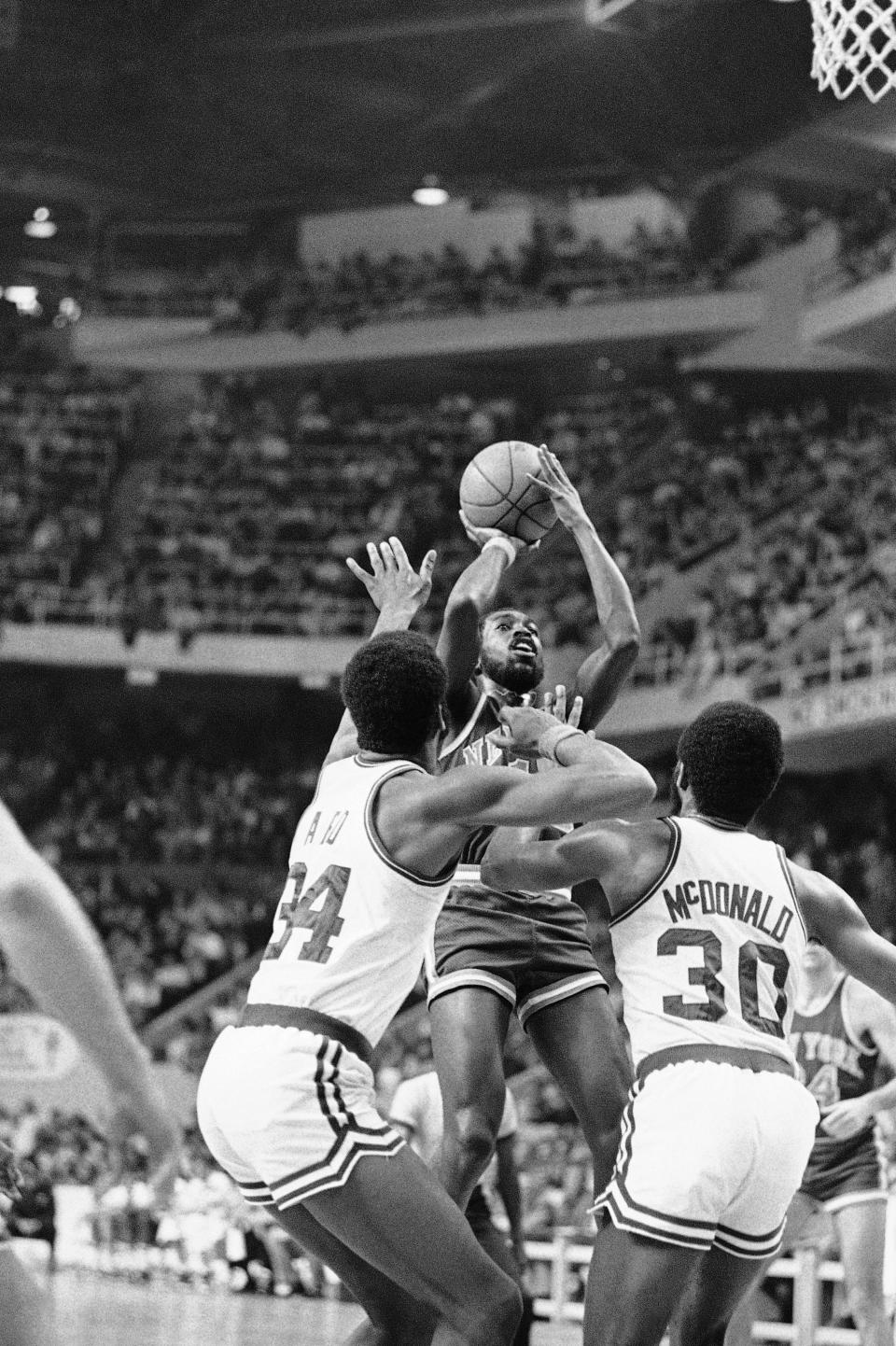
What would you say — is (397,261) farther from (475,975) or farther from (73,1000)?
(73,1000)

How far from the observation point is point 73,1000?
9.08 ft

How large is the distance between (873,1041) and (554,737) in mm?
3975

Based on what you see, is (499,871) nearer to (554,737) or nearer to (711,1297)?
(554,737)

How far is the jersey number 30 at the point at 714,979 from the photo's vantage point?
496 centimetres

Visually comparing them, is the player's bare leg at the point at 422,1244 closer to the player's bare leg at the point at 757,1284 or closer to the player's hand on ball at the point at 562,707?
the player's hand on ball at the point at 562,707

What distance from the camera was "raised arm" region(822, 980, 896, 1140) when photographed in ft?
25.2

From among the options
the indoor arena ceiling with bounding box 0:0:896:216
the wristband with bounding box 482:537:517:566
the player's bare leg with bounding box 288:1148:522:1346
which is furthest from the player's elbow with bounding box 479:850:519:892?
the indoor arena ceiling with bounding box 0:0:896:216

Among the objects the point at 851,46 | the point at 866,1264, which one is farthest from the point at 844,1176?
the point at 851,46

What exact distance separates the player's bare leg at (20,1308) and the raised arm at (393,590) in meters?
2.29

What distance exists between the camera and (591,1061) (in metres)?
5.94

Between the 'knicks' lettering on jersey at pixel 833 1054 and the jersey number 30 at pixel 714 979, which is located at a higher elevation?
the jersey number 30 at pixel 714 979

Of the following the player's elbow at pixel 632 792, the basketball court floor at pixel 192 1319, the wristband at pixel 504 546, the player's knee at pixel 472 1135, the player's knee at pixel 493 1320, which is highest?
the wristband at pixel 504 546

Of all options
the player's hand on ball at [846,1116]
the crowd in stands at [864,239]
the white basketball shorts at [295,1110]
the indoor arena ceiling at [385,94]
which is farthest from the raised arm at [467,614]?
the crowd in stands at [864,239]

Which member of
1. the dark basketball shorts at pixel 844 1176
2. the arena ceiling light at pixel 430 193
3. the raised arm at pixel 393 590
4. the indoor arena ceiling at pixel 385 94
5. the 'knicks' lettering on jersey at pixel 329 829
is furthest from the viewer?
the arena ceiling light at pixel 430 193
